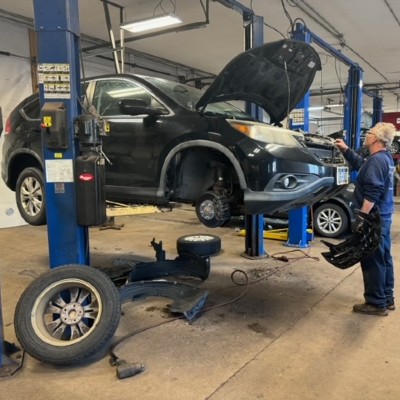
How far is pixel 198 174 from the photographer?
3.56 m

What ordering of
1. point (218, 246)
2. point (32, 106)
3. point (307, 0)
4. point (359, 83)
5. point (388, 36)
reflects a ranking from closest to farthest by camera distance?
point (32, 106) < point (218, 246) < point (307, 0) < point (359, 83) < point (388, 36)

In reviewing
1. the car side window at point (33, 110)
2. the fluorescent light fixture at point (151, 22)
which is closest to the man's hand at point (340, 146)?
the car side window at point (33, 110)

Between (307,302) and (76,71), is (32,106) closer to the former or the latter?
(76,71)

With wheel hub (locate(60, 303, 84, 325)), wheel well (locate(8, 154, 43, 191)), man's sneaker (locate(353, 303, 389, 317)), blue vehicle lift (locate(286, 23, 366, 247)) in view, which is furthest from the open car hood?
wheel well (locate(8, 154, 43, 191))

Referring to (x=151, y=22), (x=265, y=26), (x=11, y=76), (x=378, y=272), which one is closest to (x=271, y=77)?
(x=378, y=272)

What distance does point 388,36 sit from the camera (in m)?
8.79

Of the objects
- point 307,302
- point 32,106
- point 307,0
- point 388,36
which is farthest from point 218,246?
point 388,36

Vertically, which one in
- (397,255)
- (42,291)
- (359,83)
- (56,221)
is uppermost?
(359,83)

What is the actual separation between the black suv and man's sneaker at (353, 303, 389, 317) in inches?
37.7

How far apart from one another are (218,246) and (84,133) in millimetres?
3018

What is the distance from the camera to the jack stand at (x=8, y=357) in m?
2.36

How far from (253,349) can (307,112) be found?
3.77 meters

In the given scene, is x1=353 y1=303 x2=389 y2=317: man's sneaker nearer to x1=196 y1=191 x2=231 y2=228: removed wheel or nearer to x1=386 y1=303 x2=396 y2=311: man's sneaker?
x1=386 y1=303 x2=396 y2=311: man's sneaker

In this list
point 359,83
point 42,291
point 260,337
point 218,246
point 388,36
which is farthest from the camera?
point 388,36
